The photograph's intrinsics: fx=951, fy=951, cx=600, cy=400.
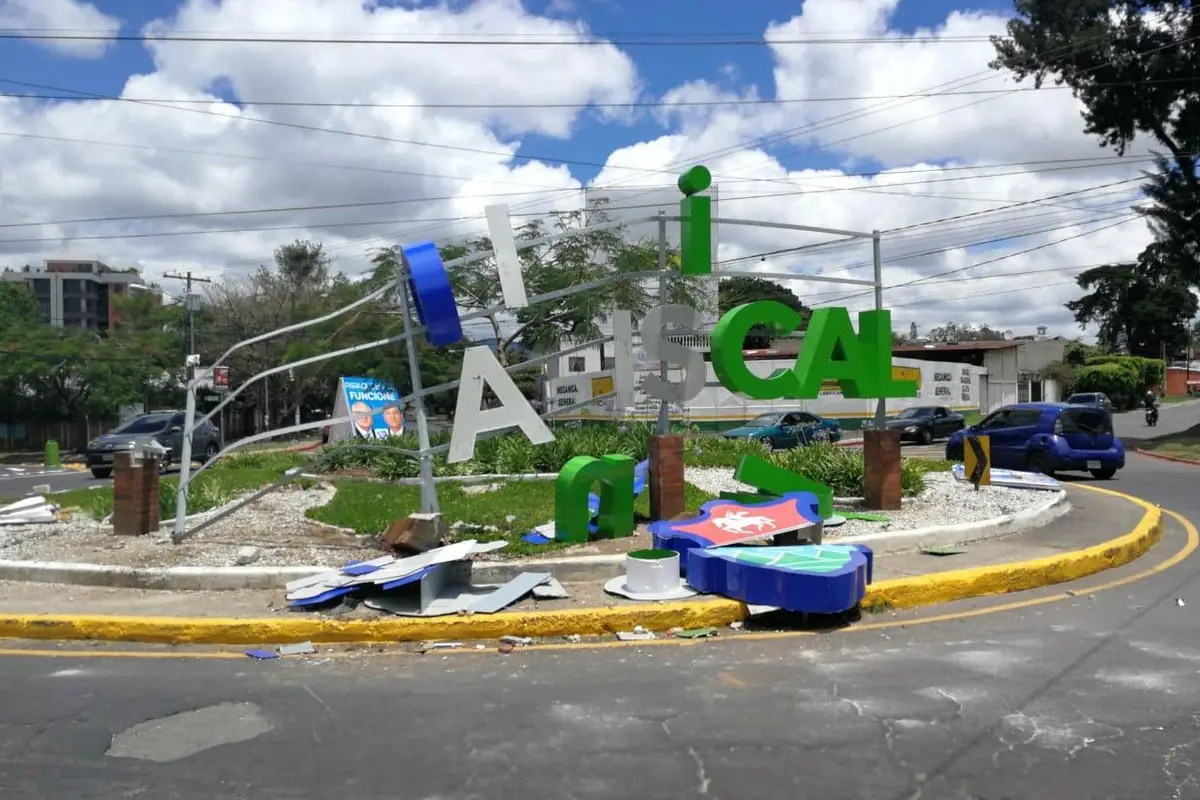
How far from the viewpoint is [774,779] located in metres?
4.45

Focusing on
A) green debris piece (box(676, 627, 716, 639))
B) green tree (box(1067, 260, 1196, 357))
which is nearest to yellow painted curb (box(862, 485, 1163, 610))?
green debris piece (box(676, 627, 716, 639))

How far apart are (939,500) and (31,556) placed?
433 inches

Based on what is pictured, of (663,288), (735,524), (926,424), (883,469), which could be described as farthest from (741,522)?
(926,424)

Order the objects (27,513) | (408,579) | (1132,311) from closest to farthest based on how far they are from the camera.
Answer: (408,579) → (27,513) → (1132,311)

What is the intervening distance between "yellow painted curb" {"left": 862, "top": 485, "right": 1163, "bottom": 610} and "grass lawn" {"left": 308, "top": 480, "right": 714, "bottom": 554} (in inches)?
133

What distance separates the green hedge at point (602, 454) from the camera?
1356cm

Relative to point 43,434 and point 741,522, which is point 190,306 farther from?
point 741,522

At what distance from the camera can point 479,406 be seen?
9.62 m

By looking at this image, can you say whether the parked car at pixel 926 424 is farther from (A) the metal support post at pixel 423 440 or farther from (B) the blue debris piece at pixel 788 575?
(B) the blue debris piece at pixel 788 575

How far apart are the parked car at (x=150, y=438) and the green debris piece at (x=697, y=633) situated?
21017 millimetres

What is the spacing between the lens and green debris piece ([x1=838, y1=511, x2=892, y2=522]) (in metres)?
11.3

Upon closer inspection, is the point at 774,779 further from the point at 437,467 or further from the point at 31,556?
the point at 437,467

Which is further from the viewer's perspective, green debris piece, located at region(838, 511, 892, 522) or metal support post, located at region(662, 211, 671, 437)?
green debris piece, located at region(838, 511, 892, 522)

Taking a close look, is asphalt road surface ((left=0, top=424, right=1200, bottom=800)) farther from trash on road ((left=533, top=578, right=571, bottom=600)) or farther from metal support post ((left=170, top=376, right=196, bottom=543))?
metal support post ((left=170, top=376, right=196, bottom=543))
